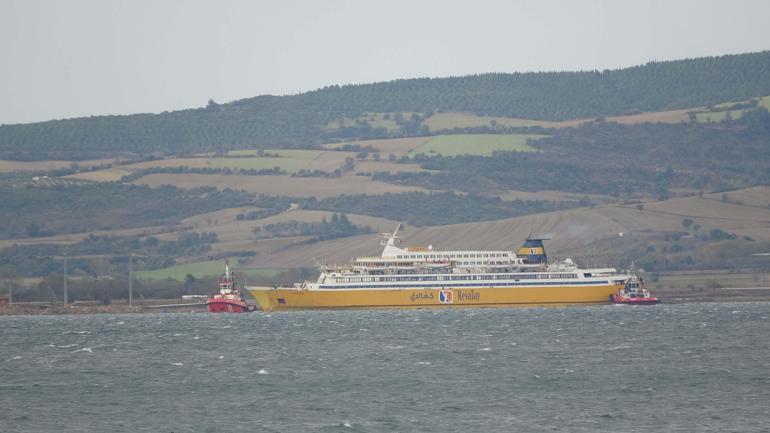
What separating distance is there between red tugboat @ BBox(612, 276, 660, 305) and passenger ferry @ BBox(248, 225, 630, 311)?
59 cm

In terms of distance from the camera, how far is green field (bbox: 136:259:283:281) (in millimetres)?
140125

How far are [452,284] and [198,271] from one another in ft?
144

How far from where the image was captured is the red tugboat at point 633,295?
107m

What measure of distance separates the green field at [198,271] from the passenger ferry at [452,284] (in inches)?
1295

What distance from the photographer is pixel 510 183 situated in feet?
653

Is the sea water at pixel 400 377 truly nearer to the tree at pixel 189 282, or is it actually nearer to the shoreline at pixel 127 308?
the shoreline at pixel 127 308

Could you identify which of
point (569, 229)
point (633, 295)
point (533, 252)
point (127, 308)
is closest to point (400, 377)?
point (533, 252)

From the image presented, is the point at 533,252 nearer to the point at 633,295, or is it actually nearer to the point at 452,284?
the point at 452,284

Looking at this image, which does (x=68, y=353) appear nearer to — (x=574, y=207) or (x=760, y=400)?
(x=760, y=400)

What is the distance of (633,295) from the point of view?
4227 inches

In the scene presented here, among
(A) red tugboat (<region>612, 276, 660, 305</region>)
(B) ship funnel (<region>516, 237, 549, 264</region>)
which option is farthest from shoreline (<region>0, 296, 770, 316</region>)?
(B) ship funnel (<region>516, 237, 549, 264</region>)

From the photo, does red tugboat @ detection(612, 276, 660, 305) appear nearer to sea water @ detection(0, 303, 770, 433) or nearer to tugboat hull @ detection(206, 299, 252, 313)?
sea water @ detection(0, 303, 770, 433)

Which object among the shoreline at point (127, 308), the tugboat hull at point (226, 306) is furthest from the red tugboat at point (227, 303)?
the shoreline at point (127, 308)

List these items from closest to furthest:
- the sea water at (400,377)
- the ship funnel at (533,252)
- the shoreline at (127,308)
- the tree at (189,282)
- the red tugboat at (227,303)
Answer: the sea water at (400,377)
the ship funnel at (533,252)
the red tugboat at (227,303)
the shoreline at (127,308)
the tree at (189,282)
